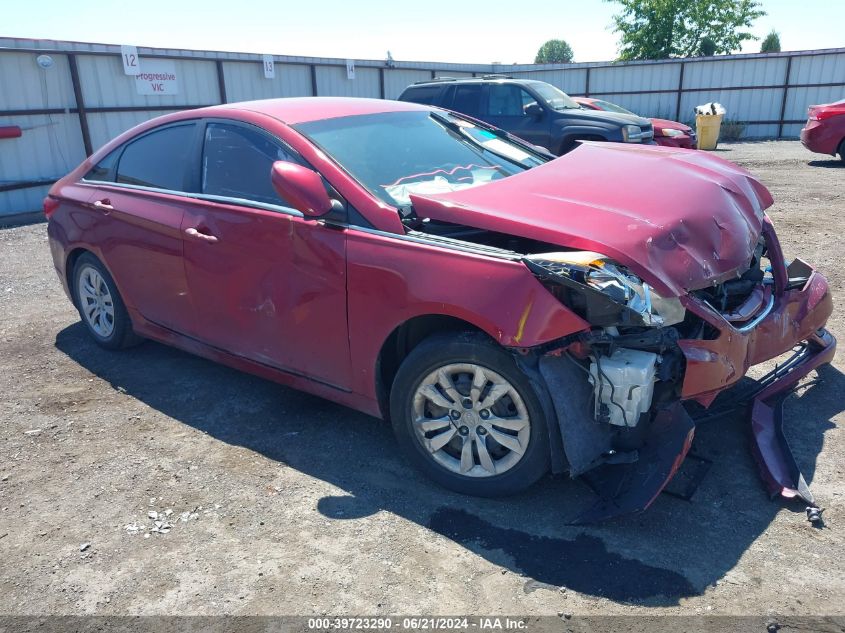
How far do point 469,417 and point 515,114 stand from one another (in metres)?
9.92

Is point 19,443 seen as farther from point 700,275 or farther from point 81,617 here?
point 700,275

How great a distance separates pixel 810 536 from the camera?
285 cm

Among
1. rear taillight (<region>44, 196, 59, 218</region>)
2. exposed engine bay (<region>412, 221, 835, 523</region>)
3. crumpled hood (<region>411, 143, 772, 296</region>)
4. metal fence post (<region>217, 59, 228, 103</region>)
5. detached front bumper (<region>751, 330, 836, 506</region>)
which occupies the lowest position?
detached front bumper (<region>751, 330, 836, 506</region>)

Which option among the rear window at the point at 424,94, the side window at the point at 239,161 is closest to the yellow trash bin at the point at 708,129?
the rear window at the point at 424,94

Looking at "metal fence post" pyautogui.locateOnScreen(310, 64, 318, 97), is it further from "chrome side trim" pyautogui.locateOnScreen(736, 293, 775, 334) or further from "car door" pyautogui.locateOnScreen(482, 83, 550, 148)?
"chrome side trim" pyautogui.locateOnScreen(736, 293, 775, 334)

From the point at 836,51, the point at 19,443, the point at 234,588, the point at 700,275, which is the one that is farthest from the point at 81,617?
the point at 836,51

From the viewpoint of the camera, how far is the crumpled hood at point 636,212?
2928 millimetres

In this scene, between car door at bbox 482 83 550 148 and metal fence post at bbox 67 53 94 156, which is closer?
car door at bbox 482 83 550 148

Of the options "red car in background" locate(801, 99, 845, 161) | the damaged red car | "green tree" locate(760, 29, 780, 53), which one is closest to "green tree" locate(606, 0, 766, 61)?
"green tree" locate(760, 29, 780, 53)

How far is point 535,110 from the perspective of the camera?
463 inches

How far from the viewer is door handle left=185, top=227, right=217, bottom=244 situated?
389 centimetres

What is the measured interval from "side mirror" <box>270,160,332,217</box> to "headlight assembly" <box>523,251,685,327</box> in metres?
1.07

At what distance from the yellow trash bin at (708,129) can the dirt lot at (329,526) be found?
49.7 ft

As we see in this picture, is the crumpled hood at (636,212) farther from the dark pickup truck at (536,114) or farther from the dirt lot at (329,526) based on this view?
the dark pickup truck at (536,114)
